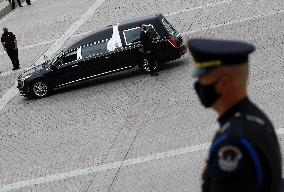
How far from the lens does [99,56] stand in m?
16.5

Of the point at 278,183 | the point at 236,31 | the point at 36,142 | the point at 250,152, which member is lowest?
the point at 236,31

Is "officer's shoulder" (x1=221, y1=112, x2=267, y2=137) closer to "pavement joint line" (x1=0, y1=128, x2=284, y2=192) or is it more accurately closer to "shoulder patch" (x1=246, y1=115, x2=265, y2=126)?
"shoulder patch" (x1=246, y1=115, x2=265, y2=126)

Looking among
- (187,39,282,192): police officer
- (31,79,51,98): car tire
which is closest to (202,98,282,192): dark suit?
(187,39,282,192): police officer

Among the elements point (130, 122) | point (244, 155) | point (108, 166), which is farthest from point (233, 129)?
point (130, 122)

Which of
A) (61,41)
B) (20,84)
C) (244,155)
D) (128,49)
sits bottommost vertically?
(61,41)

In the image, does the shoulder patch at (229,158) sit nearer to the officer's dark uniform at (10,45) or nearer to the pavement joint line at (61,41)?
the pavement joint line at (61,41)

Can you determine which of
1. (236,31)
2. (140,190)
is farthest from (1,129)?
(236,31)

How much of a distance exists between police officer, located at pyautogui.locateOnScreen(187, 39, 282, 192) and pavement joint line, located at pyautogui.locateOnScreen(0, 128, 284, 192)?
Answer: 728 centimetres

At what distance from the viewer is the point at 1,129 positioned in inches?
553

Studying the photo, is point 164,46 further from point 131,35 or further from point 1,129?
point 1,129

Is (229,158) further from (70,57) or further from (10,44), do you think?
(10,44)

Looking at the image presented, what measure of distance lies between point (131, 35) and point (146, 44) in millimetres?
615

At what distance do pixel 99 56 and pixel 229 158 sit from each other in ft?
45.7

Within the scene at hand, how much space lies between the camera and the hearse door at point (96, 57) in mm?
16500
